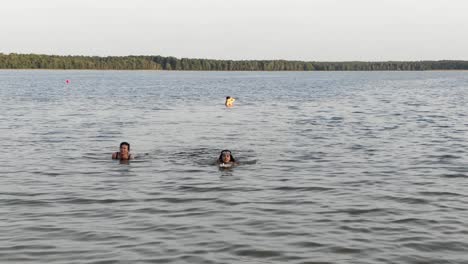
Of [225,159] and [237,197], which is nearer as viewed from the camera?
[237,197]

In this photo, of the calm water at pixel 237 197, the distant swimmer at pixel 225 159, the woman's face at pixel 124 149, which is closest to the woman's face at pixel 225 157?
the distant swimmer at pixel 225 159

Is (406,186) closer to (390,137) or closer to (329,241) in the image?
(329,241)

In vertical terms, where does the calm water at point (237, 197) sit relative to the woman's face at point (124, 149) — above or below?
below

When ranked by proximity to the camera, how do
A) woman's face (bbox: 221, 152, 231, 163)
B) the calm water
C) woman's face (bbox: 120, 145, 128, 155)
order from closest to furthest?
the calm water
woman's face (bbox: 221, 152, 231, 163)
woman's face (bbox: 120, 145, 128, 155)

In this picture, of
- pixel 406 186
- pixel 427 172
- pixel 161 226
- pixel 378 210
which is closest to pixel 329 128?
pixel 427 172

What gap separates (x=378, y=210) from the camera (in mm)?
16812

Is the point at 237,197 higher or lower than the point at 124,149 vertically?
lower

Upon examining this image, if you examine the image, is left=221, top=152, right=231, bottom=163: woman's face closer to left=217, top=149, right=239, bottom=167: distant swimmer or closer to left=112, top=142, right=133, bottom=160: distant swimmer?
left=217, top=149, right=239, bottom=167: distant swimmer

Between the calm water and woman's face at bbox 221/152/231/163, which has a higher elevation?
woman's face at bbox 221/152/231/163

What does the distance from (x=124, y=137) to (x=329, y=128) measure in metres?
12.4

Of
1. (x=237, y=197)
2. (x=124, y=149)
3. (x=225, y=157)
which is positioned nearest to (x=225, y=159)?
(x=225, y=157)

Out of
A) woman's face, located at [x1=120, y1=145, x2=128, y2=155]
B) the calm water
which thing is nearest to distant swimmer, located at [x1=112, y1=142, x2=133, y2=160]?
woman's face, located at [x1=120, y1=145, x2=128, y2=155]

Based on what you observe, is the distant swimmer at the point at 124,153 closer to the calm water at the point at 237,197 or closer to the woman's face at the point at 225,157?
the calm water at the point at 237,197

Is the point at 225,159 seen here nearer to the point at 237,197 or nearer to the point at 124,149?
the point at 124,149
